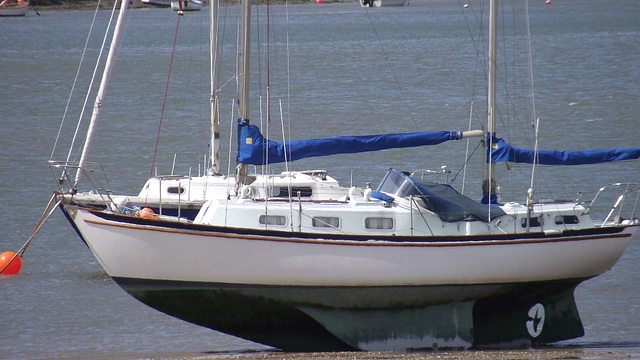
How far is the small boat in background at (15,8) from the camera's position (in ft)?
426

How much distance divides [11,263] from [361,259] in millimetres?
7525

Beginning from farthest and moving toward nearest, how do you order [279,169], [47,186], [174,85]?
1. [174,85]
2. [47,186]
3. [279,169]

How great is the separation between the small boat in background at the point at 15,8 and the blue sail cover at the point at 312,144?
12076 centimetres

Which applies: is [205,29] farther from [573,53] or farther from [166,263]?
[166,263]

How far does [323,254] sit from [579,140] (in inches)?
1039

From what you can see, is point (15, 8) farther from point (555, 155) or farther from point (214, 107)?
point (555, 155)

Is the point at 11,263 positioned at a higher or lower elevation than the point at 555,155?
lower

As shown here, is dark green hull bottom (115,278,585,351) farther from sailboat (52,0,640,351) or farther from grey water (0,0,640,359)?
grey water (0,0,640,359)

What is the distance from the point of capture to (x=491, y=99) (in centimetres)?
1608

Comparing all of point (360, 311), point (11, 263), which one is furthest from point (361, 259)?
point (11, 263)

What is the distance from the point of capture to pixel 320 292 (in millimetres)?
14992

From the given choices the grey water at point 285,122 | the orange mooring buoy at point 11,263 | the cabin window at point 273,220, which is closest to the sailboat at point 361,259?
the cabin window at point 273,220

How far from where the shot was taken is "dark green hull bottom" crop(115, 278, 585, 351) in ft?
49.2

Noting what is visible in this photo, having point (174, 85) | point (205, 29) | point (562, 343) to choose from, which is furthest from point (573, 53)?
point (562, 343)
